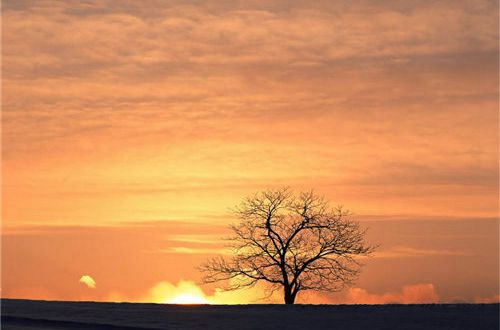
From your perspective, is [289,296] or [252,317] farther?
[289,296]

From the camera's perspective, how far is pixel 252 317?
25688 mm

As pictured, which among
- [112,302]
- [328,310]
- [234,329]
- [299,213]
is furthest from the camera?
[299,213]

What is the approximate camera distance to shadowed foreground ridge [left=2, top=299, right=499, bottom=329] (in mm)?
23781

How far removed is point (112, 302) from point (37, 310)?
3.31 metres

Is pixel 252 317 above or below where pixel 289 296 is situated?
below

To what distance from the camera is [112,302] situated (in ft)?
102

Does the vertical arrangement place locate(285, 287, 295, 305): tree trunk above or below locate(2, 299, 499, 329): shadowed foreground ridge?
above

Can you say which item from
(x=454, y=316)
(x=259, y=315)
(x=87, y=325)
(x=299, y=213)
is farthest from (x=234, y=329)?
(x=299, y=213)

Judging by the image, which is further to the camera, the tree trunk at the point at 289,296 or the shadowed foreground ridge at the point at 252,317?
the tree trunk at the point at 289,296

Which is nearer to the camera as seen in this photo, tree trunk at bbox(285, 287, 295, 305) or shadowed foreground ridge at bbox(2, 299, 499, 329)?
shadowed foreground ridge at bbox(2, 299, 499, 329)

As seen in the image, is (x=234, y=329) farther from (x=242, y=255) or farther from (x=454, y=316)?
(x=242, y=255)

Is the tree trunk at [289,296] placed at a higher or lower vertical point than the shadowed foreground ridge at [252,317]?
higher

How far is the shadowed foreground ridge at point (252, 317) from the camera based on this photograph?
23.8 meters

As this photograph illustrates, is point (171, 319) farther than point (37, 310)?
No
